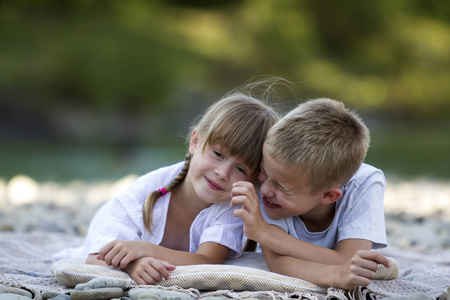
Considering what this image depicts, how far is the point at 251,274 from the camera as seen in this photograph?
172 cm

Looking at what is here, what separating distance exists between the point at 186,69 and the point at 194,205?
10.1m

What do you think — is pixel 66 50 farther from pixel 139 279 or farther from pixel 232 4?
pixel 139 279

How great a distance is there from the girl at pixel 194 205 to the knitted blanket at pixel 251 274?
12 centimetres

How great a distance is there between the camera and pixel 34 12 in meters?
12.8

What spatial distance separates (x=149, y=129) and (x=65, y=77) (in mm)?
2051

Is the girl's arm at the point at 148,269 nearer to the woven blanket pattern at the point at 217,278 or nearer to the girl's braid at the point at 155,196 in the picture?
the woven blanket pattern at the point at 217,278

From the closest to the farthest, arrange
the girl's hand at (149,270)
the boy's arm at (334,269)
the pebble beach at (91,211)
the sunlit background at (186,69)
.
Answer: the boy's arm at (334,269)
the girl's hand at (149,270)
the pebble beach at (91,211)
the sunlit background at (186,69)

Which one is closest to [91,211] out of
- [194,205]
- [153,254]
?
[194,205]

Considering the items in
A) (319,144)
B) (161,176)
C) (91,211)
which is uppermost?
(319,144)

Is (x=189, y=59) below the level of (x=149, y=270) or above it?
above

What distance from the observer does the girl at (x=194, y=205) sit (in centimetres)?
183

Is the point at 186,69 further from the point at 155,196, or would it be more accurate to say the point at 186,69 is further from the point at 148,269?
the point at 148,269

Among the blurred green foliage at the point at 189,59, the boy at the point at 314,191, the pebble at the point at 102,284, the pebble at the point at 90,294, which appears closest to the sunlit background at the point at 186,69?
→ the blurred green foliage at the point at 189,59

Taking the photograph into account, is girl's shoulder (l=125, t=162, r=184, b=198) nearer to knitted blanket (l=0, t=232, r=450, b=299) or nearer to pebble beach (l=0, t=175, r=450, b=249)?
knitted blanket (l=0, t=232, r=450, b=299)
